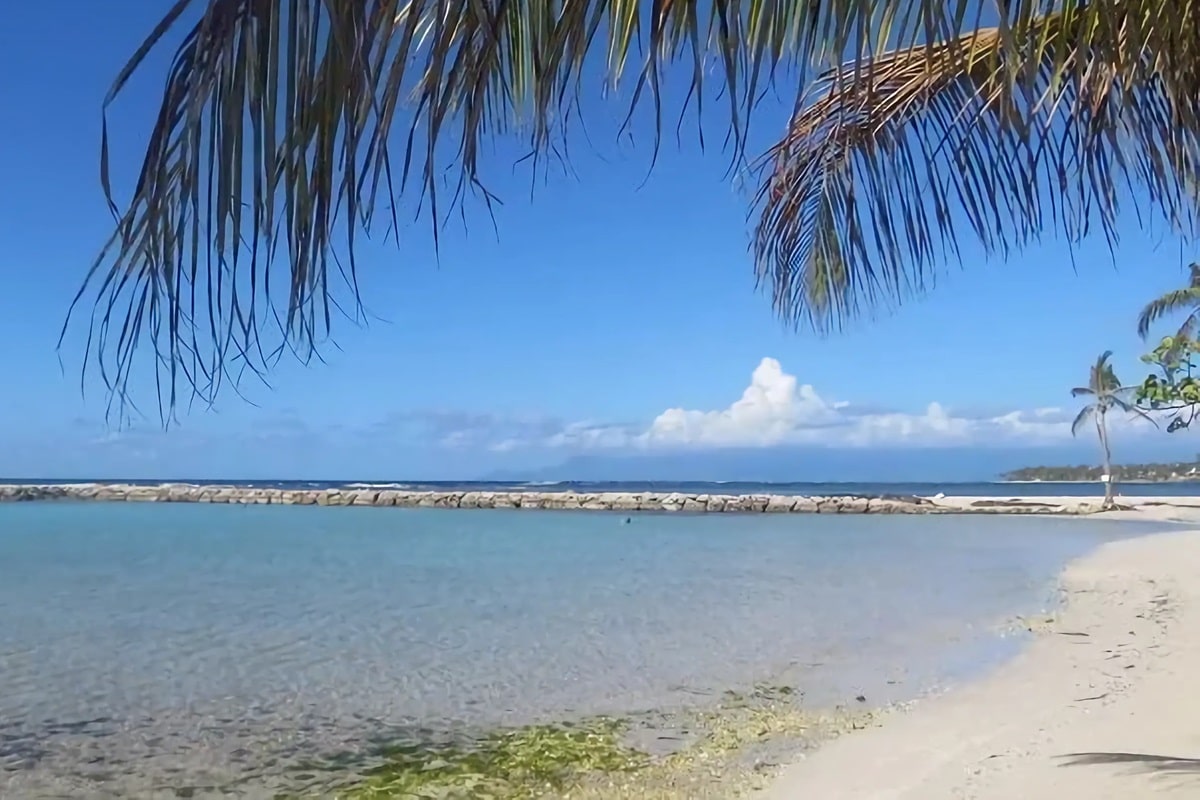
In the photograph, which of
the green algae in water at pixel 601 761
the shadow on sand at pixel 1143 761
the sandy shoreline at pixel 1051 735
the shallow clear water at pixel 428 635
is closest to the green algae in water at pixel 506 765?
the green algae in water at pixel 601 761

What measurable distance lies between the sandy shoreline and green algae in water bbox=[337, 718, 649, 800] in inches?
48.4

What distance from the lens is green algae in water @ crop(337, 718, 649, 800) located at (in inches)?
240

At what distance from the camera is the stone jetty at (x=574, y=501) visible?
130ft

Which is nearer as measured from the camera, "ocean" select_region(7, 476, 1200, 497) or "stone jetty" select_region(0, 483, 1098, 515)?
"stone jetty" select_region(0, 483, 1098, 515)

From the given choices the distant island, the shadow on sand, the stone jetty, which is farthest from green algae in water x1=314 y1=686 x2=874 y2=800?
the distant island

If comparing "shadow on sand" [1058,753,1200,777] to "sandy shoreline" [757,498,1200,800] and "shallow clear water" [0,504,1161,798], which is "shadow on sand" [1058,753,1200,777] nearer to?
"sandy shoreline" [757,498,1200,800]

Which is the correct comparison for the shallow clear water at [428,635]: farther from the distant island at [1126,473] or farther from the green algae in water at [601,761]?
the distant island at [1126,473]

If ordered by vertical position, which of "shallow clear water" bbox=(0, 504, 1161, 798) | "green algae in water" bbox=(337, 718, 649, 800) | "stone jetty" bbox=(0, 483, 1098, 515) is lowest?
"green algae in water" bbox=(337, 718, 649, 800)

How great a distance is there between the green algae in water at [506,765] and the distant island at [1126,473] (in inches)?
3744

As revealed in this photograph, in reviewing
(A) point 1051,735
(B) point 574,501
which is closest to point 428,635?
(A) point 1051,735

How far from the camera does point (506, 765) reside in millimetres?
6570

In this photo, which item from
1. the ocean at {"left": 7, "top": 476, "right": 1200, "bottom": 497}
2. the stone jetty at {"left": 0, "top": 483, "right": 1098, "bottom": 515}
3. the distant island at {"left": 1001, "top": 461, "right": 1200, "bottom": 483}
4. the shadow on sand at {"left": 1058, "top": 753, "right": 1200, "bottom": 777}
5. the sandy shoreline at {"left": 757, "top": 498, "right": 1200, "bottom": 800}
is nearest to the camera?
the shadow on sand at {"left": 1058, "top": 753, "right": 1200, "bottom": 777}

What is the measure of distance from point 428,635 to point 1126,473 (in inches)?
4135

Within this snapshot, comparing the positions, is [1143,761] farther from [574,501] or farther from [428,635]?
[574,501]
